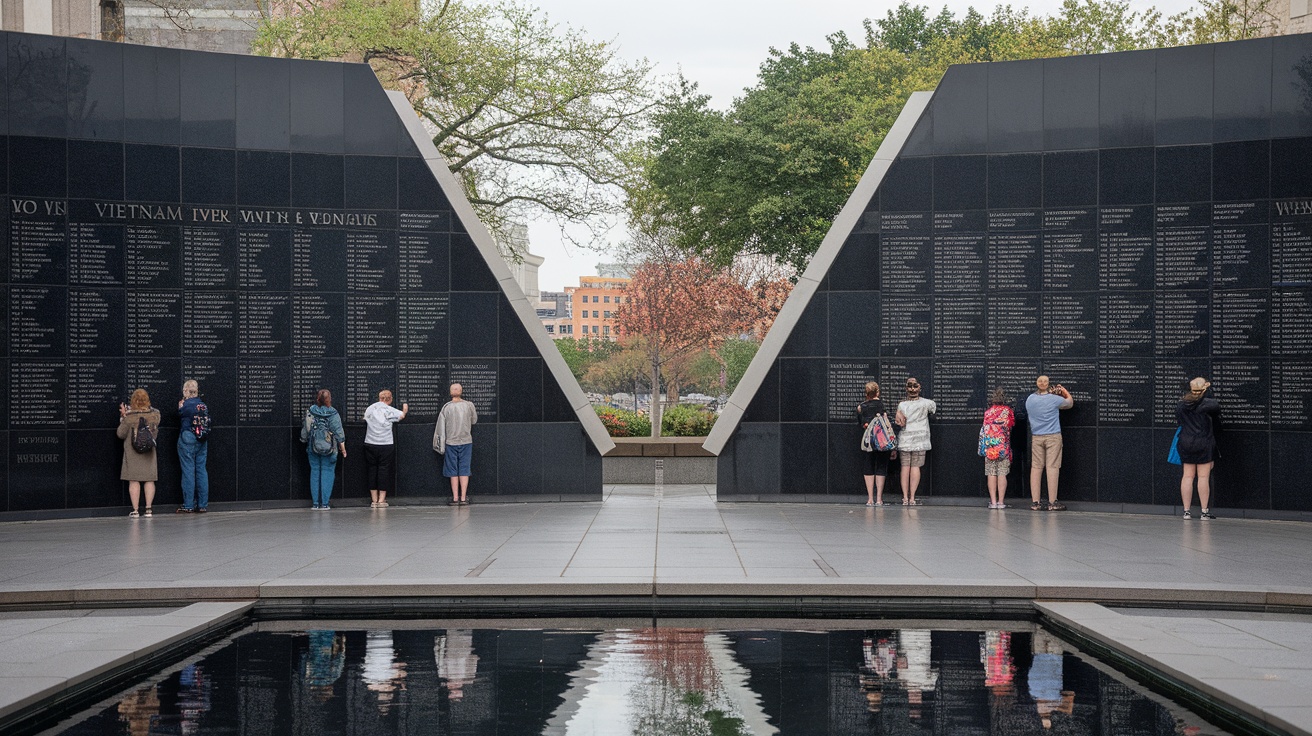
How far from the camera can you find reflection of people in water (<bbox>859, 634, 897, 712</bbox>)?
21.7 feet

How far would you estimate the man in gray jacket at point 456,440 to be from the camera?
17.1 metres

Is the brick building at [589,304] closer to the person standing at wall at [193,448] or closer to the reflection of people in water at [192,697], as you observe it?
the person standing at wall at [193,448]

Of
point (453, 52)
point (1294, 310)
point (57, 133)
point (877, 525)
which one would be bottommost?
point (877, 525)

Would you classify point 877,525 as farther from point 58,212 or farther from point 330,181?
point 58,212

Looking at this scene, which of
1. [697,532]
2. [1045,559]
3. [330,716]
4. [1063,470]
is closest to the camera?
[330,716]

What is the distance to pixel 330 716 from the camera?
20.4 ft

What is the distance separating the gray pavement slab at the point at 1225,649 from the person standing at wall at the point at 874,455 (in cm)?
774

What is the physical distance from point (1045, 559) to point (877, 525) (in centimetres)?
342

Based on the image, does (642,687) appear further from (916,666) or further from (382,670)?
(916,666)

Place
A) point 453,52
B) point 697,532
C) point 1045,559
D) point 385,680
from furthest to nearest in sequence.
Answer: point 453,52
point 697,532
point 1045,559
point 385,680

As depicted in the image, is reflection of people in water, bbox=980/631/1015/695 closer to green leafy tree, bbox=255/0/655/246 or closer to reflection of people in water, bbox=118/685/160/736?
reflection of people in water, bbox=118/685/160/736

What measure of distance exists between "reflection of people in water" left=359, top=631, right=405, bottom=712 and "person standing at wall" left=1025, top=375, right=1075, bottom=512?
1093cm

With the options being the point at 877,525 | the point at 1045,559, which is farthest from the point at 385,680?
the point at 877,525

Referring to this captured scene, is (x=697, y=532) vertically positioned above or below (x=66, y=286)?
below
